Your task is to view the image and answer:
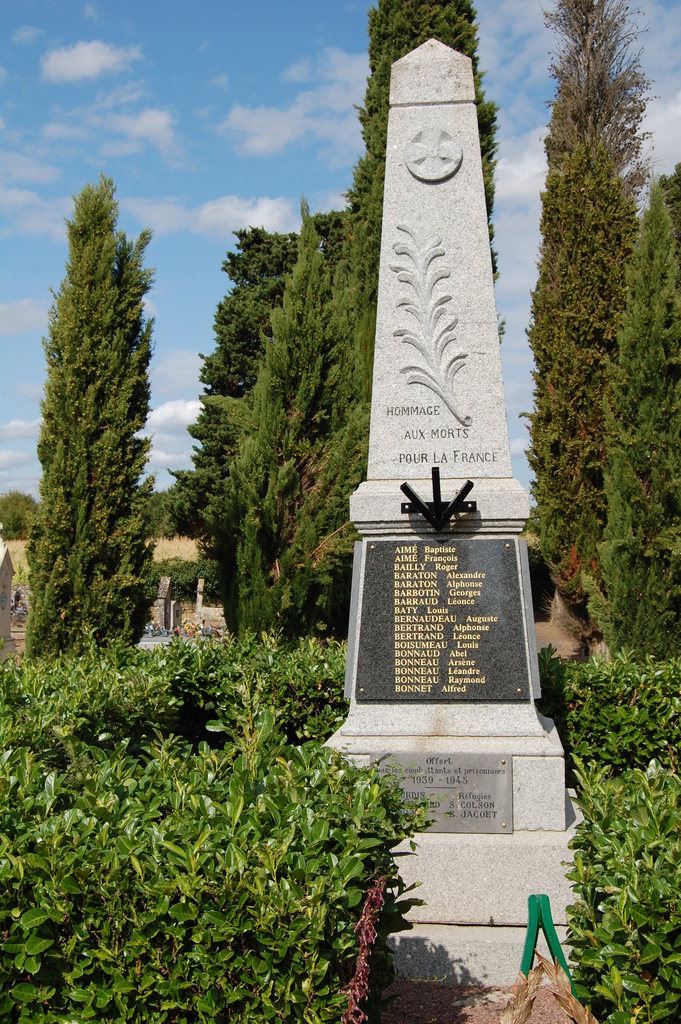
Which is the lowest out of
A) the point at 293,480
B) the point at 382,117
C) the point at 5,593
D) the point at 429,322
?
the point at 5,593

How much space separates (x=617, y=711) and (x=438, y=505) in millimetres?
2053

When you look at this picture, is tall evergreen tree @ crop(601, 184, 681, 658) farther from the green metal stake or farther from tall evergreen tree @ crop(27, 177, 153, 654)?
the green metal stake

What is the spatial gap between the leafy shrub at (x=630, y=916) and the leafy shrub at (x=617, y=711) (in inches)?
127

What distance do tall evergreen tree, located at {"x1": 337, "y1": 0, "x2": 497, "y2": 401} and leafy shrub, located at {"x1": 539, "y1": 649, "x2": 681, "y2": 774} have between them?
7592mm

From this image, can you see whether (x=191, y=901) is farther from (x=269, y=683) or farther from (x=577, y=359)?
(x=577, y=359)

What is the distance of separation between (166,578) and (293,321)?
17.2 m

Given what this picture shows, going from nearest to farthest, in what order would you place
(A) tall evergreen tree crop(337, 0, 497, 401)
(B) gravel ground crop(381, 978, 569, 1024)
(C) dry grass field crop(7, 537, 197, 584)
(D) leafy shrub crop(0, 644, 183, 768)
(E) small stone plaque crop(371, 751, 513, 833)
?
(B) gravel ground crop(381, 978, 569, 1024), (D) leafy shrub crop(0, 644, 183, 768), (E) small stone plaque crop(371, 751, 513, 833), (A) tall evergreen tree crop(337, 0, 497, 401), (C) dry grass field crop(7, 537, 197, 584)

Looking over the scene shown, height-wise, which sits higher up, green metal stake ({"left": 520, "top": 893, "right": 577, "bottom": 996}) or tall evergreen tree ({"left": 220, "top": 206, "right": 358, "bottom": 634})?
tall evergreen tree ({"left": 220, "top": 206, "right": 358, "bottom": 634})

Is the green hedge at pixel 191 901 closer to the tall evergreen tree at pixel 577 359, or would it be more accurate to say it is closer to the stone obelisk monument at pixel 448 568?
the stone obelisk monument at pixel 448 568

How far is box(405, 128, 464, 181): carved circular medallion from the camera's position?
5.48 meters

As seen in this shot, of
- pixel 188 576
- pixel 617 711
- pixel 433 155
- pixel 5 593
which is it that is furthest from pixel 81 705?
pixel 188 576

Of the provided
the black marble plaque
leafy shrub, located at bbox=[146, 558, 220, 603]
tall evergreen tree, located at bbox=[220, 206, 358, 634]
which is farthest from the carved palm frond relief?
leafy shrub, located at bbox=[146, 558, 220, 603]

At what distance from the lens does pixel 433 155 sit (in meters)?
5.50

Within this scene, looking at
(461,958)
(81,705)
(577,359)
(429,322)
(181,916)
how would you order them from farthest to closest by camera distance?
(577,359), (429,322), (81,705), (461,958), (181,916)
